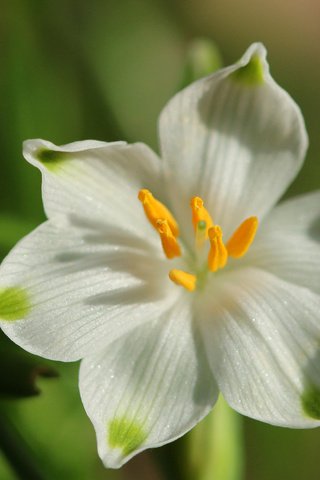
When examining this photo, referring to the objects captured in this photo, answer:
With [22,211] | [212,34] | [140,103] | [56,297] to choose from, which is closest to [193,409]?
[56,297]

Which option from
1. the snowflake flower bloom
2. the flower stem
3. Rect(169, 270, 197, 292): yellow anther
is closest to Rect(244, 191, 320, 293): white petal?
the snowflake flower bloom

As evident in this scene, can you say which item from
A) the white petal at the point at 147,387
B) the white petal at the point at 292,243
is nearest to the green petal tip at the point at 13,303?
the white petal at the point at 147,387

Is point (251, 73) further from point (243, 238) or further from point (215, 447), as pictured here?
point (215, 447)

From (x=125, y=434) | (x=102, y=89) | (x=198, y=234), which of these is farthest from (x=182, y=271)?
(x=102, y=89)

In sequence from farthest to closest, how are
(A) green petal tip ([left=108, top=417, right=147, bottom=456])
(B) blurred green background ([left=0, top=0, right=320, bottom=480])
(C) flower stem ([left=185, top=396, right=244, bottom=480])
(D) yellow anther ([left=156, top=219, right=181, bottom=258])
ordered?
(B) blurred green background ([left=0, top=0, right=320, bottom=480]) < (C) flower stem ([left=185, top=396, right=244, bottom=480]) < (D) yellow anther ([left=156, top=219, right=181, bottom=258]) < (A) green petal tip ([left=108, top=417, right=147, bottom=456])

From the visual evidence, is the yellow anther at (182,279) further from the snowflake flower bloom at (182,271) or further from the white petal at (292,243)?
the white petal at (292,243)

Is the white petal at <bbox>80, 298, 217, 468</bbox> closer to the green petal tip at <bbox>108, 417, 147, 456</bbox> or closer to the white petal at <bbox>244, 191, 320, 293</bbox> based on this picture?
the green petal tip at <bbox>108, 417, 147, 456</bbox>

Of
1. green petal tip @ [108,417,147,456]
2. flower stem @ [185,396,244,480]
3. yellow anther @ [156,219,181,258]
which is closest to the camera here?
green petal tip @ [108,417,147,456]
